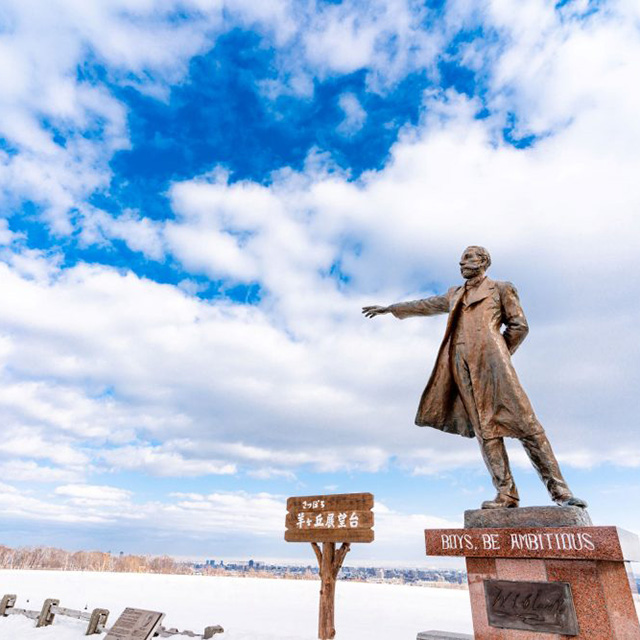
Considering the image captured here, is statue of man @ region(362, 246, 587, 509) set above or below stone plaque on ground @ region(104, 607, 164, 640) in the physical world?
above

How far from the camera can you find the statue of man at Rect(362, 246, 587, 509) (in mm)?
4078

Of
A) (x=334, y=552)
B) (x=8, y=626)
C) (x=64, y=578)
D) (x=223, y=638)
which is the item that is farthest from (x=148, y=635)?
(x=64, y=578)

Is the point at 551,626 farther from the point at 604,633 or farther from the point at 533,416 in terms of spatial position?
the point at 533,416

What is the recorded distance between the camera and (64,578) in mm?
22469

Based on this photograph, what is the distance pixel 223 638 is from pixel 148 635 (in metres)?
1.45

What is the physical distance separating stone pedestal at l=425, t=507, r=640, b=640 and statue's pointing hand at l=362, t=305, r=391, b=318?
108 inches

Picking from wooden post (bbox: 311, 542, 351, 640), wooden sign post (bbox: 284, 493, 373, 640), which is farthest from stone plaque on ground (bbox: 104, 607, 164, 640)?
wooden post (bbox: 311, 542, 351, 640)

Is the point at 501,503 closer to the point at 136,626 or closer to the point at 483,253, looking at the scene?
the point at 483,253

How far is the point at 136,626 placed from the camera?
7266 millimetres

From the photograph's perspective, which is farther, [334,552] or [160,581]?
[160,581]

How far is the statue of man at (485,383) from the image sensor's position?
408 cm
